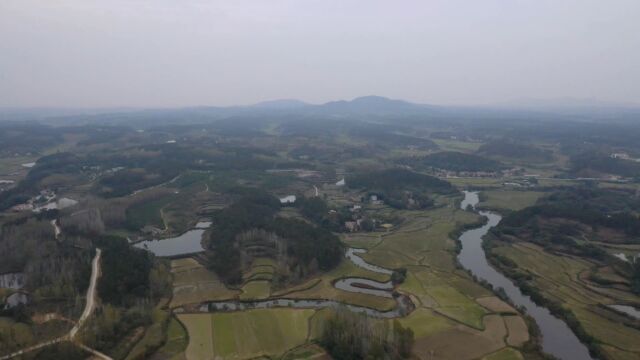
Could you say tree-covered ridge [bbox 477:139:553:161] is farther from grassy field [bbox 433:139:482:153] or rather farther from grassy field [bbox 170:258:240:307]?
grassy field [bbox 170:258:240:307]

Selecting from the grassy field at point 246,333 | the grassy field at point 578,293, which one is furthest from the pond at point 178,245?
the grassy field at point 578,293

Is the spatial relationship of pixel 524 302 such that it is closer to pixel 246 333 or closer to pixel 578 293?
pixel 578 293

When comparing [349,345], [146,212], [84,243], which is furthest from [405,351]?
[146,212]

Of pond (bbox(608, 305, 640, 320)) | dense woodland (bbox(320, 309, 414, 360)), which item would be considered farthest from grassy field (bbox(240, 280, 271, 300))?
pond (bbox(608, 305, 640, 320))

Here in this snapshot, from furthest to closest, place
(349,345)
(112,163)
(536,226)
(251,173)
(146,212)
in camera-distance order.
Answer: (112,163), (251,173), (146,212), (536,226), (349,345)

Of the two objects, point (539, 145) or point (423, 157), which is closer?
point (423, 157)

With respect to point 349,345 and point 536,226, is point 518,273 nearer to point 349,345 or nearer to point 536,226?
point 536,226

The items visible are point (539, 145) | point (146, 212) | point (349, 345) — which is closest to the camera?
point (349, 345)
